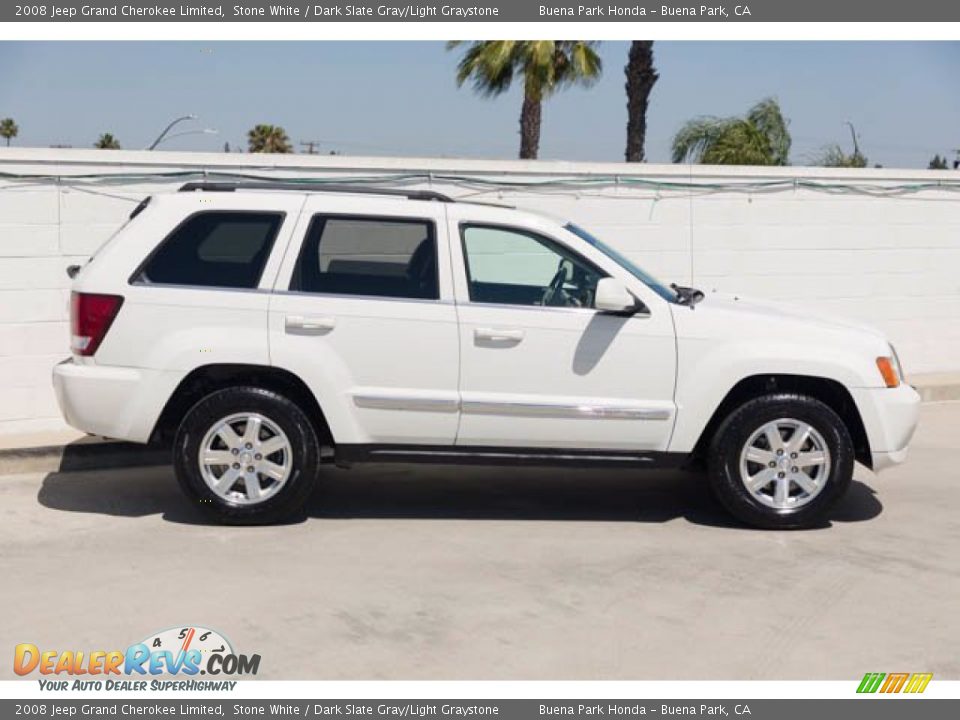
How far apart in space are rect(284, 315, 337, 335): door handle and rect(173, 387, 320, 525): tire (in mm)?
376

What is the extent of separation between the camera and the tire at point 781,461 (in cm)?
709

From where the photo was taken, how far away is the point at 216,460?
7.02m

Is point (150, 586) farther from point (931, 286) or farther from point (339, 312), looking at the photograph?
point (931, 286)

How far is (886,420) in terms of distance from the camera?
720cm

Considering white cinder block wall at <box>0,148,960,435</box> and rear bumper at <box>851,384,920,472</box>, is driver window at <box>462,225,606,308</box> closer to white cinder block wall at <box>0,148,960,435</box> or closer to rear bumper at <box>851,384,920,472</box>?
rear bumper at <box>851,384,920,472</box>

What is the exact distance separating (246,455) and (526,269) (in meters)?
1.88

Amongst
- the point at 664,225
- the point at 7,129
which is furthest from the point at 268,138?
the point at 664,225

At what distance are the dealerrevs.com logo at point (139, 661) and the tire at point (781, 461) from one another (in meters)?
3.06

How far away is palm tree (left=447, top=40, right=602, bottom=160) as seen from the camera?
25.9 meters

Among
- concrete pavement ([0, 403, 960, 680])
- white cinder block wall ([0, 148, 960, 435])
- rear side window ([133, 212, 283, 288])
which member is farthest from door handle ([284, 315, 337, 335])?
white cinder block wall ([0, 148, 960, 435])
